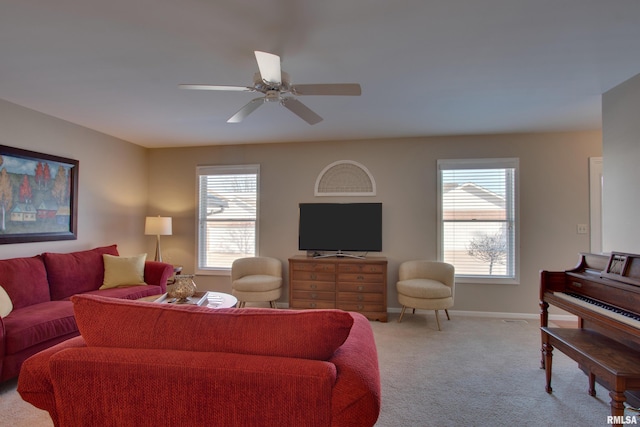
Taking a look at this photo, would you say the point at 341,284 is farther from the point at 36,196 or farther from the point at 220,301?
the point at 36,196

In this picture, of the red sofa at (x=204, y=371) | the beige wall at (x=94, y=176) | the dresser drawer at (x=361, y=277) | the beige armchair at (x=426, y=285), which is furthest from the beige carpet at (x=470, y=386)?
the beige wall at (x=94, y=176)

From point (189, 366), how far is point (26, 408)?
6.50 ft

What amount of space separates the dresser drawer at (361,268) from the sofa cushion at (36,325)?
280 centimetres

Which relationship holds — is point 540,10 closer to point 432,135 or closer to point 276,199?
point 432,135

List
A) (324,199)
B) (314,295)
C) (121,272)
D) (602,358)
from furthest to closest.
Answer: (324,199)
(314,295)
(121,272)
(602,358)

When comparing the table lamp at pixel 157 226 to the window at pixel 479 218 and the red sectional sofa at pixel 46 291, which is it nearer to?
the red sectional sofa at pixel 46 291

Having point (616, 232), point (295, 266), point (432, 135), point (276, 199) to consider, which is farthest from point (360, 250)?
point (616, 232)

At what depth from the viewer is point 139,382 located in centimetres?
118

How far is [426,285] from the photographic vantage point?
389 centimetres

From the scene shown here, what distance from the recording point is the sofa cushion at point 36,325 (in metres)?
2.38

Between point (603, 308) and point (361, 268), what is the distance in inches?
95.0

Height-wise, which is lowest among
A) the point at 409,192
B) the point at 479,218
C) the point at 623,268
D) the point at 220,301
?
the point at 220,301

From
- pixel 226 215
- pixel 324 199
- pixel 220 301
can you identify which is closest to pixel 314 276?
pixel 324 199

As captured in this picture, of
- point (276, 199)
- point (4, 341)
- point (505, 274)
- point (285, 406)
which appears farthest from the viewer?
point (276, 199)
